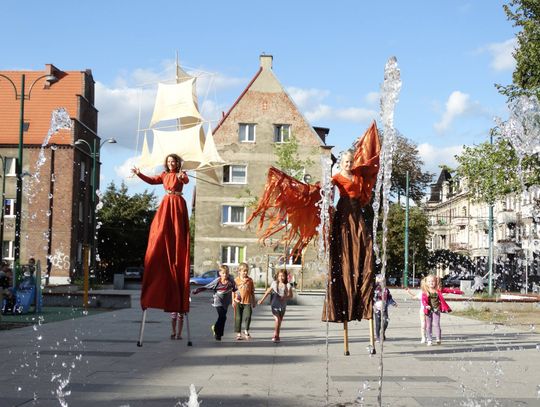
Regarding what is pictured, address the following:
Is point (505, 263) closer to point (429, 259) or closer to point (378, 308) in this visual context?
point (429, 259)

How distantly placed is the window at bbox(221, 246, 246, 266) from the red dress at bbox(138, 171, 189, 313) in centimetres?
3970

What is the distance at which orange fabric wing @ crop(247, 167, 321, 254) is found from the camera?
10.3m

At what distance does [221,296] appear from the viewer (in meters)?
13.8

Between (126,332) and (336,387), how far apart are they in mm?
7457

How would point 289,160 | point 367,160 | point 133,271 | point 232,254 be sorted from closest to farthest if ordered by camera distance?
point 367,160
point 289,160
point 232,254
point 133,271

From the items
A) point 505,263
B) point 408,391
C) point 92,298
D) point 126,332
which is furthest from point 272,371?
point 505,263

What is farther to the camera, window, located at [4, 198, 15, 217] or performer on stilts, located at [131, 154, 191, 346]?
window, located at [4, 198, 15, 217]

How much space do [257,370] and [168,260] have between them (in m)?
2.59

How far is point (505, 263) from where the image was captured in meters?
80.9

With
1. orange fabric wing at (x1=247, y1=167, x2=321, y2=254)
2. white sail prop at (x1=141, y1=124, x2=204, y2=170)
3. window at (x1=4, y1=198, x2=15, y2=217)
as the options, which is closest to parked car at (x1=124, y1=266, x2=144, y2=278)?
window at (x1=4, y1=198, x2=15, y2=217)

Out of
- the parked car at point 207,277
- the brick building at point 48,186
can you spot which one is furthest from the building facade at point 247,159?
the brick building at point 48,186

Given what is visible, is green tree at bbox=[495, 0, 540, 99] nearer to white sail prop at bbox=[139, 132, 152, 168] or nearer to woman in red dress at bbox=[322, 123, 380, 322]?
white sail prop at bbox=[139, 132, 152, 168]

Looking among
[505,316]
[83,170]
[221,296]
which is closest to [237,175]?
[83,170]

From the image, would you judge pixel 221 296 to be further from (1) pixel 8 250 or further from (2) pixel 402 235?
(2) pixel 402 235
